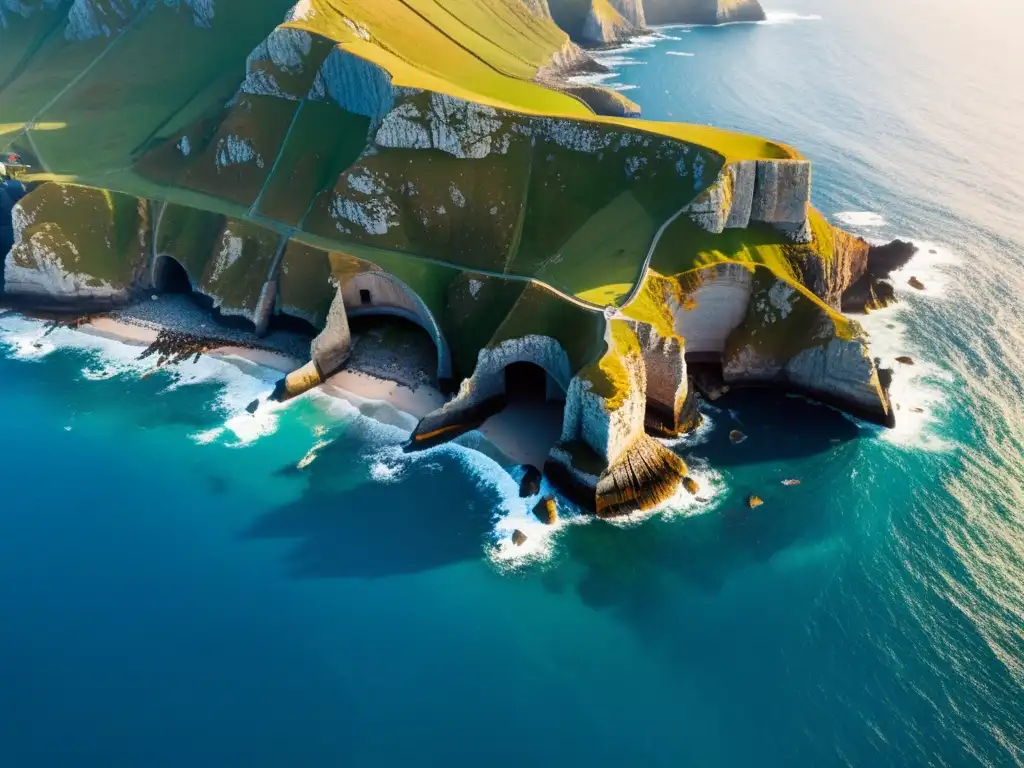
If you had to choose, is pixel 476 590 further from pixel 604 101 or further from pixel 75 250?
pixel 604 101

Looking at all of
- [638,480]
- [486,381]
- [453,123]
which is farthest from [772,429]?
[453,123]

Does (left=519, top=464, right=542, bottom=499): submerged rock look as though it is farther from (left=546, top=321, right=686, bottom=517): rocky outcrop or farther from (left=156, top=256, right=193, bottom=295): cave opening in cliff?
(left=156, top=256, right=193, bottom=295): cave opening in cliff

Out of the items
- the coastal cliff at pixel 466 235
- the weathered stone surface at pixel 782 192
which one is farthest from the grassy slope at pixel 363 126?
the weathered stone surface at pixel 782 192

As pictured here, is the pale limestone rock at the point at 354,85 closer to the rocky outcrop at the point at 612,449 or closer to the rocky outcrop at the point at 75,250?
the rocky outcrop at the point at 75,250

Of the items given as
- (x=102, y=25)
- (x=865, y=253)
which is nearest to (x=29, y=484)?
(x=865, y=253)

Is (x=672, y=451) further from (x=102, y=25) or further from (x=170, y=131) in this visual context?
(x=102, y=25)

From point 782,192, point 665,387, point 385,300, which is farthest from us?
point 385,300

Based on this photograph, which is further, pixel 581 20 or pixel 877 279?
pixel 581 20
